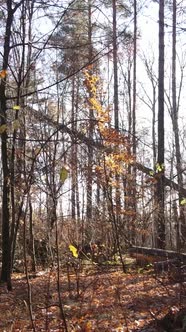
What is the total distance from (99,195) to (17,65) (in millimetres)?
6078

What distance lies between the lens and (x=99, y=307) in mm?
6477

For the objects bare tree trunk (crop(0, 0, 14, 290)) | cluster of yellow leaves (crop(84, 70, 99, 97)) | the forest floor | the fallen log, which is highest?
cluster of yellow leaves (crop(84, 70, 99, 97))

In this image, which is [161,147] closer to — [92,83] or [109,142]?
[92,83]

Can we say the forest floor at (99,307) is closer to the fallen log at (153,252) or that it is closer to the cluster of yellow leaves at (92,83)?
the fallen log at (153,252)

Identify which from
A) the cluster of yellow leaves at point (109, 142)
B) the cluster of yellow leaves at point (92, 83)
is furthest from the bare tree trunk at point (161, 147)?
the cluster of yellow leaves at point (92, 83)

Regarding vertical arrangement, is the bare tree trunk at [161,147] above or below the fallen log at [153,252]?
above

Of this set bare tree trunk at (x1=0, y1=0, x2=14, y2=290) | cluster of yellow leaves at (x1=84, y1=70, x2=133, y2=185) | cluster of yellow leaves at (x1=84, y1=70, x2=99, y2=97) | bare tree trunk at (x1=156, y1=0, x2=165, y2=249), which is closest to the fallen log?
bare tree trunk at (x1=156, y1=0, x2=165, y2=249)

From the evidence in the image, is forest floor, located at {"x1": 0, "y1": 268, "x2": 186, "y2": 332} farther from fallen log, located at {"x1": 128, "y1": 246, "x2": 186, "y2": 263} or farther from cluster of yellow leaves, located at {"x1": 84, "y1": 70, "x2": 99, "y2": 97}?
cluster of yellow leaves, located at {"x1": 84, "y1": 70, "x2": 99, "y2": 97}

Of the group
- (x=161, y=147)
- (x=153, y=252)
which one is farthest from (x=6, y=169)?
(x=161, y=147)

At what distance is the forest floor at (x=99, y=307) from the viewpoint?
518 cm

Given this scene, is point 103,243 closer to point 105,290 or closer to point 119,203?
point 119,203

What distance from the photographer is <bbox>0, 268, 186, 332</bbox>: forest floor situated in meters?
5.18

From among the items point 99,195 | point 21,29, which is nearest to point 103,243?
point 99,195

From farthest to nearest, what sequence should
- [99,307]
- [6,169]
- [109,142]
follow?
[109,142]
[6,169]
[99,307]
